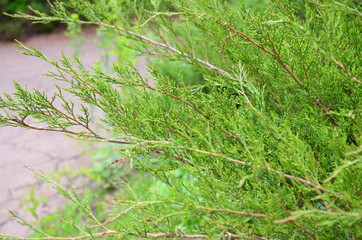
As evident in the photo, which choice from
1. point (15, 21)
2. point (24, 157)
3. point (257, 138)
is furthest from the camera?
point (15, 21)

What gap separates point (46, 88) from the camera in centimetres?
544

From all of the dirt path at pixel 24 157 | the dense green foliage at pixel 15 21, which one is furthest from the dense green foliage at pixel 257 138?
the dense green foliage at pixel 15 21

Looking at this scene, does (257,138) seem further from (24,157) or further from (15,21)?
(15,21)

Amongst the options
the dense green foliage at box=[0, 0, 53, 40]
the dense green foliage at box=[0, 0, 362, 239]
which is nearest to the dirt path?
the dense green foliage at box=[0, 0, 53, 40]

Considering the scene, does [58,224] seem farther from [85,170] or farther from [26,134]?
[26,134]

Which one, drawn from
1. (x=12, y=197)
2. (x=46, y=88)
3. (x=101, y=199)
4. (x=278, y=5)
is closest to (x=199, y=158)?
(x=278, y=5)

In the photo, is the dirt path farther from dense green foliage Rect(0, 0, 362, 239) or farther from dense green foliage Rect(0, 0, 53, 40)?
dense green foliage Rect(0, 0, 362, 239)

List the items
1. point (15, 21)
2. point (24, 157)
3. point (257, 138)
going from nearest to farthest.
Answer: point (257, 138) < point (24, 157) < point (15, 21)

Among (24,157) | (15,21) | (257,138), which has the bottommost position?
(24,157)

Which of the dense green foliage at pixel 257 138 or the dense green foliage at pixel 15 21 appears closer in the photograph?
the dense green foliage at pixel 257 138

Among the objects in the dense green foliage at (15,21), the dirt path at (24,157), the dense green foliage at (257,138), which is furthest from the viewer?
the dense green foliage at (15,21)

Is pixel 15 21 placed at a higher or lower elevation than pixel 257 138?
lower

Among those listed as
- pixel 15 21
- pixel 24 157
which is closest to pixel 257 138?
pixel 24 157

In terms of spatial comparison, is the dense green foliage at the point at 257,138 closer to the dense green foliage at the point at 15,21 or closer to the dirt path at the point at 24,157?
the dirt path at the point at 24,157
